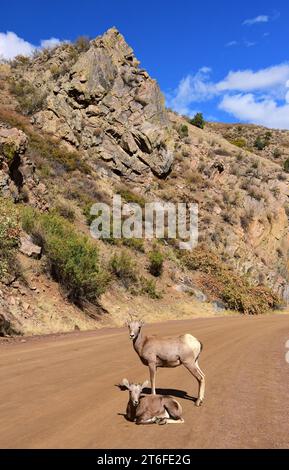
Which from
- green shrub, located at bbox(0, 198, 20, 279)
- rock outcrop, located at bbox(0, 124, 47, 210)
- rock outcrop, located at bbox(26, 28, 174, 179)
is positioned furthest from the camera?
rock outcrop, located at bbox(26, 28, 174, 179)

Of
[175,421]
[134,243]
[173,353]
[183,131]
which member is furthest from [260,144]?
[175,421]

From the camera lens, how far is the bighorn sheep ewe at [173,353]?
7.43m

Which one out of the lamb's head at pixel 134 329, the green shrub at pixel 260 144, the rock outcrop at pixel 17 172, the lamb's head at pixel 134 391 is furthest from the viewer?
the green shrub at pixel 260 144

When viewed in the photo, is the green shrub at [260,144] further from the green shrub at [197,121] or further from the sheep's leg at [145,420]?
the sheep's leg at [145,420]

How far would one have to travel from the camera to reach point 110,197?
38312mm

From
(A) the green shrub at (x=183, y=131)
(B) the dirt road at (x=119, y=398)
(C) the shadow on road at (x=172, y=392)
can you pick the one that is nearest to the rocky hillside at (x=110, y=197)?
(A) the green shrub at (x=183, y=131)

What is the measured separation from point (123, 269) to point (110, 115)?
67.5 feet

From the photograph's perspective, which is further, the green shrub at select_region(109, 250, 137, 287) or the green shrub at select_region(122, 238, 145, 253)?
the green shrub at select_region(122, 238, 145, 253)

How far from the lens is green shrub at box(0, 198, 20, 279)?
55.3 feet

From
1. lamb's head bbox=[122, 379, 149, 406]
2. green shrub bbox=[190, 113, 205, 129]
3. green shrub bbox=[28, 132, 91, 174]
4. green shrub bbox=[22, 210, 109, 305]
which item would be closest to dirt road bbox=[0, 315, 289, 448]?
lamb's head bbox=[122, 379, 149, 406]

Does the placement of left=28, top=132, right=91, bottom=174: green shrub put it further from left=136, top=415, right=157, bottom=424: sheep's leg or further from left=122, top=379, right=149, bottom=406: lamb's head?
left=136, top=415, right=157, bottom=424: sheep's leg

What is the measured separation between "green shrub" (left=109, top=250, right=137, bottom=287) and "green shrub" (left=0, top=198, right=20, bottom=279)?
27.6 ft

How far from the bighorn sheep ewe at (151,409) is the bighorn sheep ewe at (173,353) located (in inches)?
38.1
